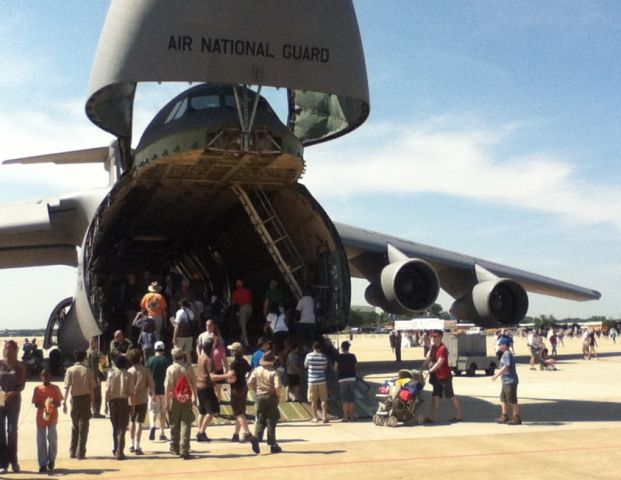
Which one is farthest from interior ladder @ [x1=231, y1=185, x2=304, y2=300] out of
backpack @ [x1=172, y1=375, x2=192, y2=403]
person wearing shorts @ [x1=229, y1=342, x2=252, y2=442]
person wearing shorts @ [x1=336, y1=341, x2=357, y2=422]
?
backpack @ [x1=172, y1=375, x2=192, y2=403]

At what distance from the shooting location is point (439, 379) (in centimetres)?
1156

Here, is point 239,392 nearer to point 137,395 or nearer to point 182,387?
point 182,387

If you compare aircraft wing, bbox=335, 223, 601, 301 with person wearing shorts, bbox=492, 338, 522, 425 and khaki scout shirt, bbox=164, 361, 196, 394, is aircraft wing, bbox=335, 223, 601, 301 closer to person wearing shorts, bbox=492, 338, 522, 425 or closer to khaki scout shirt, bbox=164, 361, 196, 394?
person wearing shorts, bbox=492, 338, 522, 425

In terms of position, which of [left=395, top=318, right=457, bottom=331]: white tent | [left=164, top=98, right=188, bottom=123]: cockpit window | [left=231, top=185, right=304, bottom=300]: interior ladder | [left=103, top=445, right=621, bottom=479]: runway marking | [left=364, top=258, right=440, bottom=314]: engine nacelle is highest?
[left=164, top=98, right=188, bottom=123]: cockpit window

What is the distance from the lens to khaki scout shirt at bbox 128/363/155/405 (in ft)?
29.2

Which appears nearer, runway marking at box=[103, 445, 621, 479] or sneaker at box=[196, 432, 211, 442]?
runway marking at box=[103, 445, 621, 479]

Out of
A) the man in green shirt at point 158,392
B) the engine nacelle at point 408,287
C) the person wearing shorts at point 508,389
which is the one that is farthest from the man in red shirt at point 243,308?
the person wearing shorts at point 508,389

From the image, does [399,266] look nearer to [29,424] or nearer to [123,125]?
[123,125]

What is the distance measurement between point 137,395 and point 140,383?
0.15 metres

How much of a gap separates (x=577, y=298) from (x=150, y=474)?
19539mm

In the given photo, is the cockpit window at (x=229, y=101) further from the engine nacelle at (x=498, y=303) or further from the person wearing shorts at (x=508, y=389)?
the engine nacelle at (x=498, y=303)

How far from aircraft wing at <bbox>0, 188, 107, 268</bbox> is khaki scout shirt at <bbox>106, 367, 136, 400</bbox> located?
8317 mm

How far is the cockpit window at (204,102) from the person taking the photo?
12039 millimetres

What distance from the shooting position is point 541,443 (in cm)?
918
